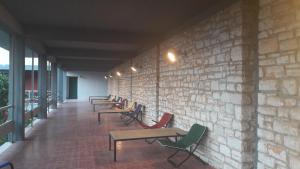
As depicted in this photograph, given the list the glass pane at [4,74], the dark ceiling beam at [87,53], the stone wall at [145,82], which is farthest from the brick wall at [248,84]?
the dark ceiling beam at [87,53]

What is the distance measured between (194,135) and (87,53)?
6.77m

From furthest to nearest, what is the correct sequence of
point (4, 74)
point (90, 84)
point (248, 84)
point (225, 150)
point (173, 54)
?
point (90, 84)
point (4, 74)
point (173, 54)
point (225, 150)
point (248, 84)

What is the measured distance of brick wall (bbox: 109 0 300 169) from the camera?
2.93m

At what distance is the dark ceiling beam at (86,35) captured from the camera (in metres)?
5.96

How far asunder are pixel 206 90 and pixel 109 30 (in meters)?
3.05

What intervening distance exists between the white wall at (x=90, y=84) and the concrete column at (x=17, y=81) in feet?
58.6

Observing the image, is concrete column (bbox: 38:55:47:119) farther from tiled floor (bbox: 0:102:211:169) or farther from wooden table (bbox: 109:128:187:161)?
wooden table (bbox: 109:128:187:161)

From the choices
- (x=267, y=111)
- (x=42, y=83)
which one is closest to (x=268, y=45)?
(x=267, y=111)

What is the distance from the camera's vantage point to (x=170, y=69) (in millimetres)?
6305

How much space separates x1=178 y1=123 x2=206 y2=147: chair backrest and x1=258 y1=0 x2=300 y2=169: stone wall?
45.5 inches

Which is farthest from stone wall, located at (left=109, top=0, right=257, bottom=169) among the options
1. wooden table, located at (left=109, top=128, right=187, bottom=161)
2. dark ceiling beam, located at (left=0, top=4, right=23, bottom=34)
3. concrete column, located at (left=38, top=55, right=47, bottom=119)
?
concrete column, located at (left=38, top=55, right=47, bottom=119)

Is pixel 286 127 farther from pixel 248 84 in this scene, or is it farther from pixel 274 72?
pixel 248 84

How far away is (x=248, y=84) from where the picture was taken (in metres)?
3.49

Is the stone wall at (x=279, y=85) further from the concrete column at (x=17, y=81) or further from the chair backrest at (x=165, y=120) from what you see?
Answer: the concrete column at (x=17, y=81)
